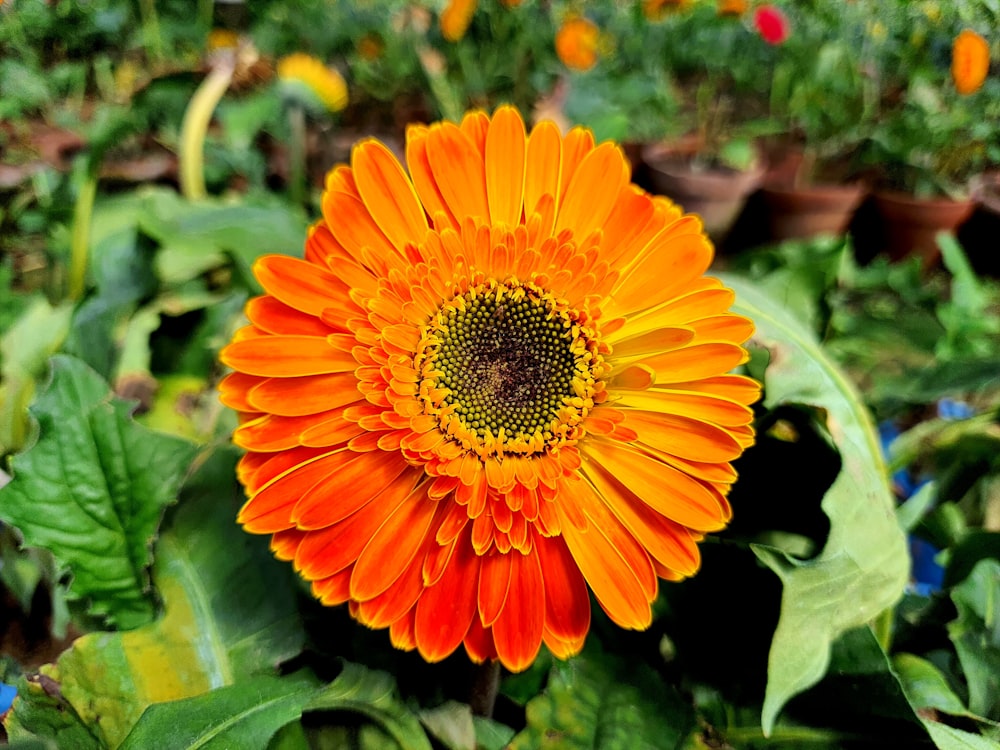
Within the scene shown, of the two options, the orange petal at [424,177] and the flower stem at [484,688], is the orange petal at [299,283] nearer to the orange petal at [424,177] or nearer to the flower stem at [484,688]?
the orange petal at [424,177]

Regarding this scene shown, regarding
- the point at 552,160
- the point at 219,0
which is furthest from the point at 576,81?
the point at 552,160

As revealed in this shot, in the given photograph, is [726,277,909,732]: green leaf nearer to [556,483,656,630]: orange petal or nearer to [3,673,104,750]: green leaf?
[556,483,656,630]: orange petal

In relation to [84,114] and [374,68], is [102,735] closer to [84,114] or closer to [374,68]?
[84,114]

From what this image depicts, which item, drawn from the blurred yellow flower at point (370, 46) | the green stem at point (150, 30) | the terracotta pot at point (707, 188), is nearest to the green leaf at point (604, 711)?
the green stem at point (150, 30)

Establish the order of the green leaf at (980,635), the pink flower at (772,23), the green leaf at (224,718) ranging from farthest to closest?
the pink flower at (772,23)
the green leaf at (980,635)
the green leaf at (224,718)

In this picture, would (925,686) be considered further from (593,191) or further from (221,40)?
(221,40)

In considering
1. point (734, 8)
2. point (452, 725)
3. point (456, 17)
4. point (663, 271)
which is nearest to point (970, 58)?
point (663, 271)
